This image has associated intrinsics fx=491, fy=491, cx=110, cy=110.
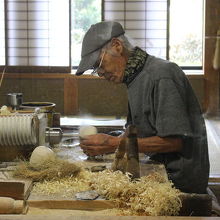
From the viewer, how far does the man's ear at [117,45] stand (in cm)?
238

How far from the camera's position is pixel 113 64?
243cm

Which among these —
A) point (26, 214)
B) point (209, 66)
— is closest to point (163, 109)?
point (26, 214)

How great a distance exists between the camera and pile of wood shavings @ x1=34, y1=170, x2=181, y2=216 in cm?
174

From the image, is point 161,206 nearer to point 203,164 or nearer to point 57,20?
point 203,164

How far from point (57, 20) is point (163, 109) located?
572 centimetres

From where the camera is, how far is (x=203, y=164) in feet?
8.29

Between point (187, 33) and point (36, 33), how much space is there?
2.39 m

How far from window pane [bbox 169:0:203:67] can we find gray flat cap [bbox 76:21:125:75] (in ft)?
15.9

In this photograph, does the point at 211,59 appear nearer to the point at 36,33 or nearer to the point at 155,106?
Answer: the point at 36,33

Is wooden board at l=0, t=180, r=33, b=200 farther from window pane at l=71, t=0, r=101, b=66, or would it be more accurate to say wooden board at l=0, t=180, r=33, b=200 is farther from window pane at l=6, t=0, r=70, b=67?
window pane at l=6, t=0, r=70, b=67

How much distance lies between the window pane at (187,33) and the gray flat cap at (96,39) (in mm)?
4833

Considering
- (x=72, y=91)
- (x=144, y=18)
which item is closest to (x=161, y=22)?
(x=144, y=18)

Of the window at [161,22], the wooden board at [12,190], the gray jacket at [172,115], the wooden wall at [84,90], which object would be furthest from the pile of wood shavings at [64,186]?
the window at [161,22]

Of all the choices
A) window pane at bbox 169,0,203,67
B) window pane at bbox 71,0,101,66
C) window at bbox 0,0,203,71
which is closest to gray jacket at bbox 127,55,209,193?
window pane at bbox 169,0,203,67
